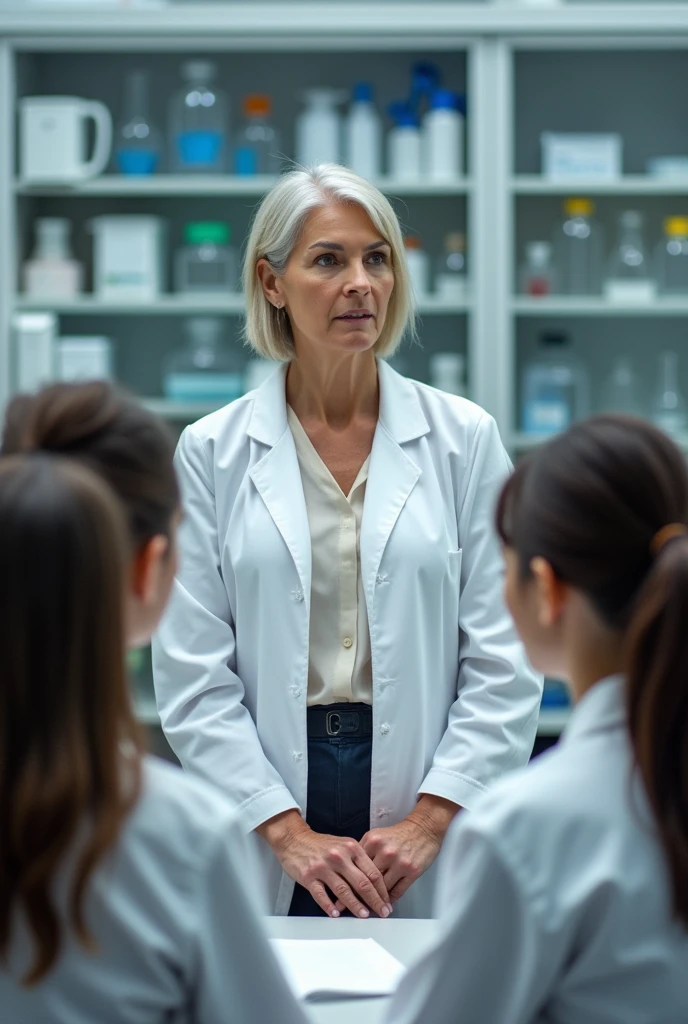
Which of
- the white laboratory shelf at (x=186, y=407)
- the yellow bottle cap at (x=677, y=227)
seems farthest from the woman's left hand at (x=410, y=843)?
the yellow bottle cap at (x=677, y=227)

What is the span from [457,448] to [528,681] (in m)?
0.32

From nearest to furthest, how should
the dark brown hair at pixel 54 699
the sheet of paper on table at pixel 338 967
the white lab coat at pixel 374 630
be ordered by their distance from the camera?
1. the dark brown hair at pixel 54 699
2. the sheet of paper on table at pixel 338 967
3. the white lab coat at pixel 374 630

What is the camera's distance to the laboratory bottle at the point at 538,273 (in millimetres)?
2982

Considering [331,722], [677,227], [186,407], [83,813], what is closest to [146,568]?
[83,813]

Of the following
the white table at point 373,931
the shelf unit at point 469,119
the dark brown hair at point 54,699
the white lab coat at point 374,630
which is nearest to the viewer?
the dark brown hair at point 54,699

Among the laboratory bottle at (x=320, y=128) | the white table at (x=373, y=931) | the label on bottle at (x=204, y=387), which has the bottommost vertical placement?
the white table at (x=373, y=931)

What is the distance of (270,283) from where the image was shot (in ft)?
5.49

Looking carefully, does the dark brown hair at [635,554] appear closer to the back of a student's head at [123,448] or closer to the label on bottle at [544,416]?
the back of a student's head at [123,448]

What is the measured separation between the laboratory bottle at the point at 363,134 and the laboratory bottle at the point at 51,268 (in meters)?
0.76

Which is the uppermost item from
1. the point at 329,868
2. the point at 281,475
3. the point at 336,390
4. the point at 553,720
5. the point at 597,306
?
the point at 597,306

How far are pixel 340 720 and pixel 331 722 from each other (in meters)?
0.01

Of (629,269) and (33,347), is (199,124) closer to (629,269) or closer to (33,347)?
(33,347)

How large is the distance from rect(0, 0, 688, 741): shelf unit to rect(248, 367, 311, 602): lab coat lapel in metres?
1.26

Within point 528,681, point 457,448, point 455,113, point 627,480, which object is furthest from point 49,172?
point 627,480
